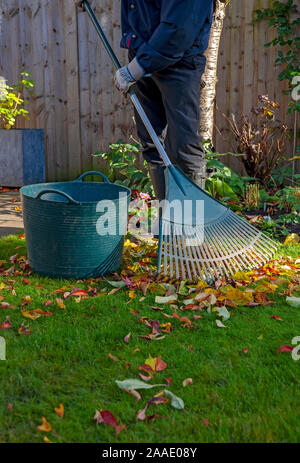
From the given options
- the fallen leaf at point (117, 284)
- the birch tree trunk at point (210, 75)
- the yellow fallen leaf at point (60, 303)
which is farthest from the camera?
the birch tree trunk at point (210, 75)

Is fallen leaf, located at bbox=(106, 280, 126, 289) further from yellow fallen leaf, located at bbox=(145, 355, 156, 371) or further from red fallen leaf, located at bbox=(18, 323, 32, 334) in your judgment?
yellow fallen leaf, located at bbox=(145, 355, 156, 371)

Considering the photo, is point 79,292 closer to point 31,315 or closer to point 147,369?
point 31,315

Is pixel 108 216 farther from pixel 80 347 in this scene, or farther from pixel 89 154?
pixel 89 154

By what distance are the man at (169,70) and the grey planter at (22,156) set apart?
2.50 metres

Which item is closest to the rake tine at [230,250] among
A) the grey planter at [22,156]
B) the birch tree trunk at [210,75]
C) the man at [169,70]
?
the man at [169,70]

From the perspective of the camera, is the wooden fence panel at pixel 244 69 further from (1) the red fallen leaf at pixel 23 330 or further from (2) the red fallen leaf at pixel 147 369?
(2) the red fallen leaf at pixel 147 369

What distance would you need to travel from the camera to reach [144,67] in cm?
270

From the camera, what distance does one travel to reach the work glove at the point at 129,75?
2721 millimetres

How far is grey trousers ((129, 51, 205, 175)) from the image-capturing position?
2.88 metres

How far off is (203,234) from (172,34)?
107 centimetres

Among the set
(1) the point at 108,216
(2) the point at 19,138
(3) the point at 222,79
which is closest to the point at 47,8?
(2) the point at 19,138

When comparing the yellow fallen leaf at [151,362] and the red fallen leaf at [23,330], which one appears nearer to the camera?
Result: the yellow fallen leaf at [151,362]

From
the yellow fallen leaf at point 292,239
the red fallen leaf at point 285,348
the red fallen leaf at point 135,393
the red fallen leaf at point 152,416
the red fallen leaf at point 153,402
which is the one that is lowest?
the red fallen leaf at point 152,416

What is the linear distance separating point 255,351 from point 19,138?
410 centimetres
